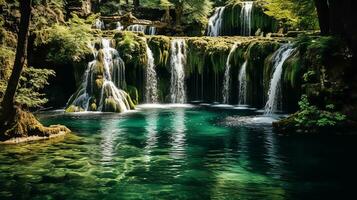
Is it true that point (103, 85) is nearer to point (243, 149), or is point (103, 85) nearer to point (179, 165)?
point (243, 149)

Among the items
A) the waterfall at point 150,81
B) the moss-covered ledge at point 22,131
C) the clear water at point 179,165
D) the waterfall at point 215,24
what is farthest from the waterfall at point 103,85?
the waterfall at point 215,24

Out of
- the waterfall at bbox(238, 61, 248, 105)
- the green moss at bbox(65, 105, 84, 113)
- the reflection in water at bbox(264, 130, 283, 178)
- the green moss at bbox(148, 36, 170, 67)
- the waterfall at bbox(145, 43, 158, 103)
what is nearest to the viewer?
the reflection in water at bbox(264, 130, 283, 178)

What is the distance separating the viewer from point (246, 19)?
41.3 m

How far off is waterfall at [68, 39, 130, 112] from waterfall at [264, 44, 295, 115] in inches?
343

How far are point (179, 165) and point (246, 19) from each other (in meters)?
31.5

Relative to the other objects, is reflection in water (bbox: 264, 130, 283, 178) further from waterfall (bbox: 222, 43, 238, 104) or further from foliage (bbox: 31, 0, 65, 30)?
foliage (bbox: 31, 0, 65, 30)

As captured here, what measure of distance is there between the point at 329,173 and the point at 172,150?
508 centimetres

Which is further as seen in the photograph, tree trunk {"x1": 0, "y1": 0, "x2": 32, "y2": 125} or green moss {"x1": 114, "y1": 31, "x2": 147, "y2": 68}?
green moss {"x1": 114, "y1": 31, "x2": 147, "y2": 68}

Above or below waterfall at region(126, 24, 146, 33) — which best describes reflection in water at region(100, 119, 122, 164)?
below

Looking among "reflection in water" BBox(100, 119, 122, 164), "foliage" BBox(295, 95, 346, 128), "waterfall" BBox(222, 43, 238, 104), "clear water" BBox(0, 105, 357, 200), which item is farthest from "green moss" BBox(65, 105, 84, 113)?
"foliage" BBox(295, 95, 346, 128)

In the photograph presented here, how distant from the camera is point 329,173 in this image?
427 inches

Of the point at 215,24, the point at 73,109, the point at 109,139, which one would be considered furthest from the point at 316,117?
the point at 215,24

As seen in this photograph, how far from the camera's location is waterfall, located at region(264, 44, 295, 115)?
23.2m

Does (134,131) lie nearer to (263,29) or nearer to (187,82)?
(187,82)
